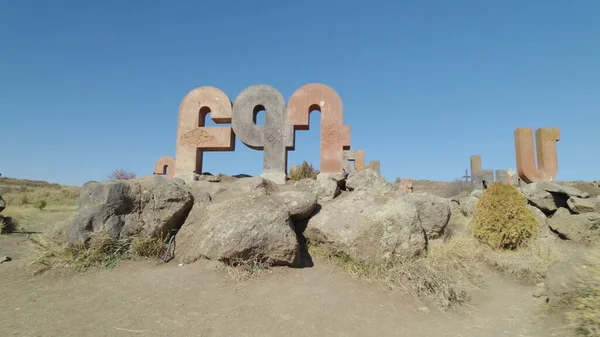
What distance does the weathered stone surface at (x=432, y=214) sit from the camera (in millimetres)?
5797

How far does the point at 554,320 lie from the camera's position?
3.62 metres

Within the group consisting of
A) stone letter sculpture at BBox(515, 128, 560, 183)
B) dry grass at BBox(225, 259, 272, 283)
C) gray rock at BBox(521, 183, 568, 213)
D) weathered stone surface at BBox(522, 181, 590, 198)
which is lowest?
dry grass at BBox(225, 259, 272, 283)

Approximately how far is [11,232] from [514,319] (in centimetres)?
1264

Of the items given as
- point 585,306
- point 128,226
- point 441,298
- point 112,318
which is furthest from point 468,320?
point 128,226

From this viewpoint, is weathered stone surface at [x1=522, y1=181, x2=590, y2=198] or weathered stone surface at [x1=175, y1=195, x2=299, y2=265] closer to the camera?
weathered stone surface at [x1=175, y1=195, x2=299, y2=265]

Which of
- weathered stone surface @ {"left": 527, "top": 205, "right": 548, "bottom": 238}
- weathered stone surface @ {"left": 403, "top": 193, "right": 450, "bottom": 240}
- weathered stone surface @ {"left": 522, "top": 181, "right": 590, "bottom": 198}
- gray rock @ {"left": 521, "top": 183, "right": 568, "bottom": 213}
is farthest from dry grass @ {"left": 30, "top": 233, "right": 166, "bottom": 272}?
weathered stone surface @ {"left": 522, "top": 181, "right": 590, "bottom": 198}

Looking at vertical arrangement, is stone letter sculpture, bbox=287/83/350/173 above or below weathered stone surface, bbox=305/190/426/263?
above

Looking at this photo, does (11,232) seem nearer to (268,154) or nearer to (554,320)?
(268,154)

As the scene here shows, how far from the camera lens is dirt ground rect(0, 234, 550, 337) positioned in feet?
10.4

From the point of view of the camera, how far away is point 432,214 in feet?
19.2

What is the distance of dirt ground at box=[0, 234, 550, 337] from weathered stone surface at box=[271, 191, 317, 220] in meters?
1.00

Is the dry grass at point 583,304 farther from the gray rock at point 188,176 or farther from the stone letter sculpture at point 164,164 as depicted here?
the stone letter sculpture at point 164,164

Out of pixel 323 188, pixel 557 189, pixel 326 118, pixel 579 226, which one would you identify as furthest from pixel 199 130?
pixel 557 189

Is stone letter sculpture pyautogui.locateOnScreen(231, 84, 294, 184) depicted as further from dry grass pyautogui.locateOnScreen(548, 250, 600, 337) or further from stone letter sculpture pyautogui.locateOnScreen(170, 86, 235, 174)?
dry grass pyautogui.locateOnScreen(548, 250, 600, 337)
